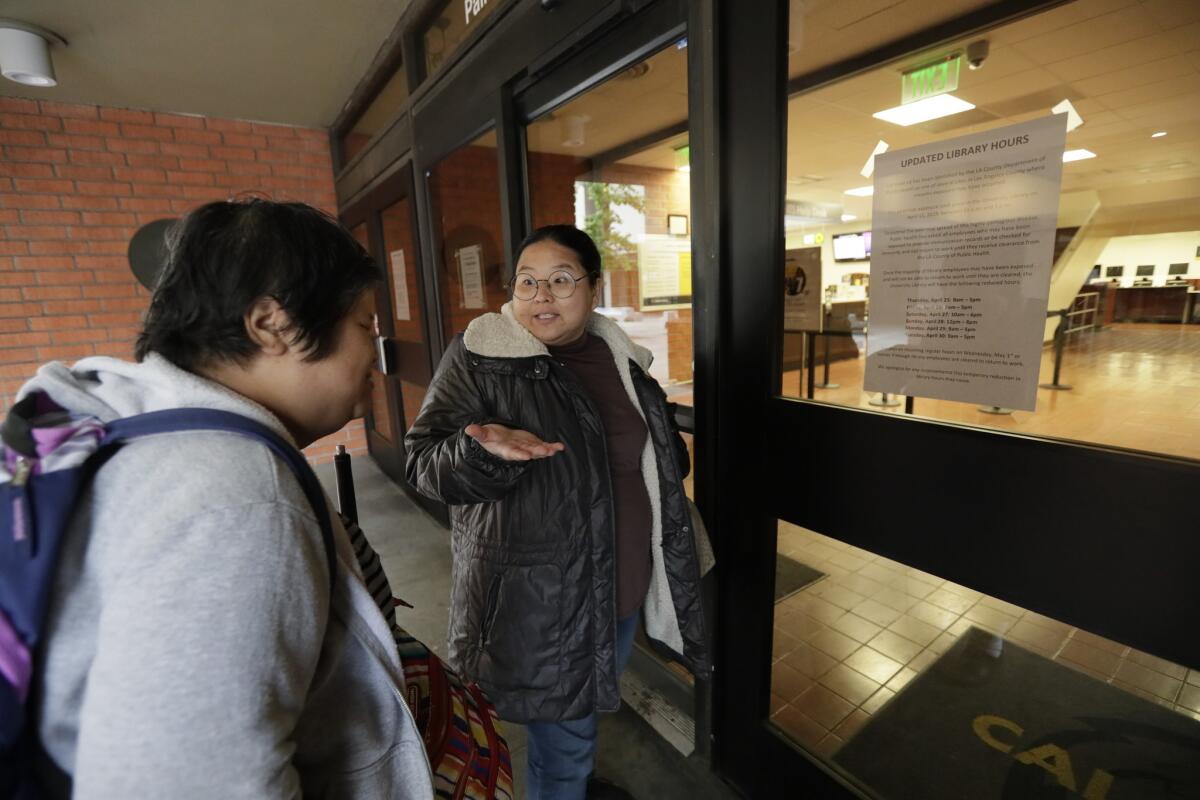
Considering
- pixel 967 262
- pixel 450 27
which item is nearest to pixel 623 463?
pixel 967 262

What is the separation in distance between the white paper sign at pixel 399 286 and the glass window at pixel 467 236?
2.80 feet

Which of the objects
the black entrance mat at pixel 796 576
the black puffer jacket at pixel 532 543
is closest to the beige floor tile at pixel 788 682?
the black entrance mat at pixel 796 576

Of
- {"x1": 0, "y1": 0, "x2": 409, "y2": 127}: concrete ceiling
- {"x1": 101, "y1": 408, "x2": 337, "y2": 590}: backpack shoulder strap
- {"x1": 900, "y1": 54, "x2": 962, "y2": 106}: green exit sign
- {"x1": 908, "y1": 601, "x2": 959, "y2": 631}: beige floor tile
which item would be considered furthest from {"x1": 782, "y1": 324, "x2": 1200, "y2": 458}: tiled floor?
{"x1": 0, "y1": 0, "x2": 409, "y2": 127}: concrete ceiling

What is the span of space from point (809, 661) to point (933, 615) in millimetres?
739

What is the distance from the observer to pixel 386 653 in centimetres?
70

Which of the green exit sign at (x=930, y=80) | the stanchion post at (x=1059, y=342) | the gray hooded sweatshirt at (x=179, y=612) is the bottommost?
the gray hooded sweatshirt at (x=179, y=612)

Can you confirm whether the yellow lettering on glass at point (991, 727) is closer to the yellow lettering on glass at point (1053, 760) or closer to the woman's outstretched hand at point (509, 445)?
the yellow lettering on glass at point (1053, 760)

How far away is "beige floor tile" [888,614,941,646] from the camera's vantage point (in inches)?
93.2

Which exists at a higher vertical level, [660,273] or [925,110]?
[925,110]

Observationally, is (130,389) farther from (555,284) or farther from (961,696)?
(961,696)

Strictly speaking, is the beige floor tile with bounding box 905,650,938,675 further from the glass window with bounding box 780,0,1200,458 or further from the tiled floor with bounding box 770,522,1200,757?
the glass window with bounding box 780,0,1200,458

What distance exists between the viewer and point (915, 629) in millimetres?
2432

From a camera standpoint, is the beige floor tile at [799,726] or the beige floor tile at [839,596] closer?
the beige floor tile at [799,726]

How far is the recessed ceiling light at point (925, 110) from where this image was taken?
3.57ft
